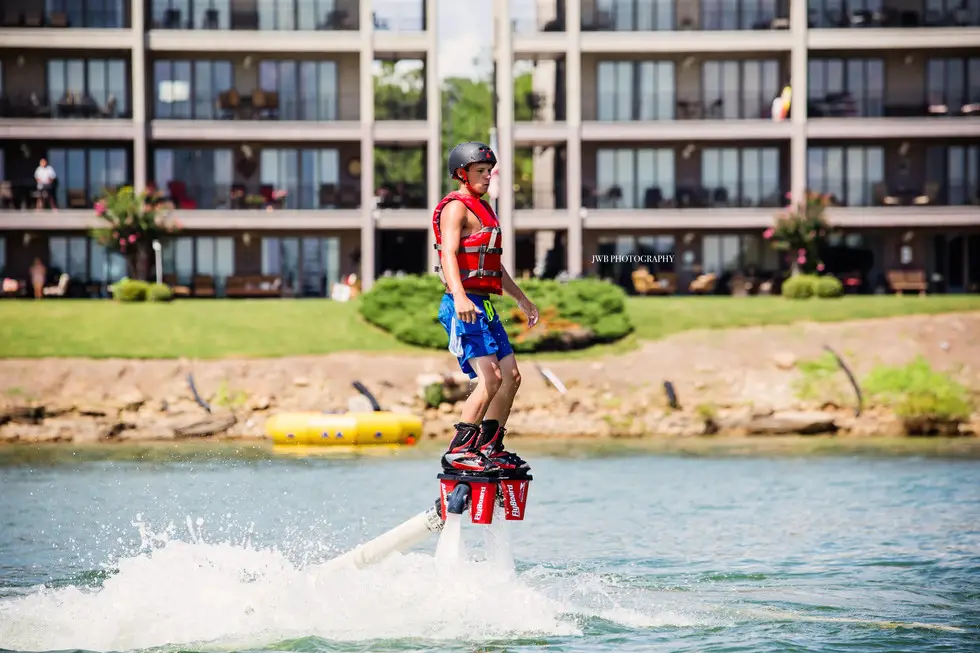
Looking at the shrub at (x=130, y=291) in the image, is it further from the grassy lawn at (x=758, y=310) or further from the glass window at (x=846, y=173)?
the glass window at (x=846, y=173)

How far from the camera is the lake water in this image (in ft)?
44.0

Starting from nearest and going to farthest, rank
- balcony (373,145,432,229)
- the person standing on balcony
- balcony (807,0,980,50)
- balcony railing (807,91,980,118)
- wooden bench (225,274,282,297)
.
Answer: wooden bench (225,274,282,297)
the person standing on balcony
balcony (373,145,432,229)
balcony (807,0,980,50)
balcony railing (807,91,980,118)

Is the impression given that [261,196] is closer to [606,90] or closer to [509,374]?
[606,90]

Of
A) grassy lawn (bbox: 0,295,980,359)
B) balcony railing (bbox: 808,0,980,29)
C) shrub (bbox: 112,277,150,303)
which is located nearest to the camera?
grassy lawn (bbox: 0,295,980,359)

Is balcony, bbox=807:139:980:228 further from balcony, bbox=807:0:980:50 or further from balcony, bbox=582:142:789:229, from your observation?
balcony, bbox=807:0:980:50

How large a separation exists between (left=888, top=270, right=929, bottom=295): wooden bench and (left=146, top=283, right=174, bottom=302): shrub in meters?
27.5

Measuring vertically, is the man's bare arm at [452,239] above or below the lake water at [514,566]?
above

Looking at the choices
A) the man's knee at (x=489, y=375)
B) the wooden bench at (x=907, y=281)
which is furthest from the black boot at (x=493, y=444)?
the wooden bench at (x=907, y=281)

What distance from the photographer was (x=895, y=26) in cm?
6325

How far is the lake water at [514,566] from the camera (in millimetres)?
13406

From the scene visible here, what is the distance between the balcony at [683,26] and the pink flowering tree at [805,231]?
7.09 m

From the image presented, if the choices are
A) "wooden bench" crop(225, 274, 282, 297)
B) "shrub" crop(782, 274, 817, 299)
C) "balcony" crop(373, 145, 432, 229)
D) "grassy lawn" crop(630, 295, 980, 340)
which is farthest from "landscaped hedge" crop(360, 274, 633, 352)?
"wooden bench" crop(225, 274, 282, 297)

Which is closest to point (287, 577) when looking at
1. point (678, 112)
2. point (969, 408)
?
point (969, 408)

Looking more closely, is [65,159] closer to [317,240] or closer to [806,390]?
[317,240]
